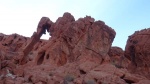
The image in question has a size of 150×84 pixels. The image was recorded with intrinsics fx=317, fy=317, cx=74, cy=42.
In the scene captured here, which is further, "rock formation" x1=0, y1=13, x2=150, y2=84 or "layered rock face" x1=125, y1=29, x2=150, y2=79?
"layered rock face" x1=125, y1=29, x2=150, y2=79

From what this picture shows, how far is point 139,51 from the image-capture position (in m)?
37.6

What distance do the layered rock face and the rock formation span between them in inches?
39.5

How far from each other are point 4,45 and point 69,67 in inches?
1504

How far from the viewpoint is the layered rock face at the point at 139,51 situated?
37000 millimetres

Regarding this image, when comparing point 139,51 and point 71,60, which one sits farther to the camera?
point 71,60

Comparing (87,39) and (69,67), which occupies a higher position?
(87,39)

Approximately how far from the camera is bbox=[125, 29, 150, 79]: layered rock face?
3700cm

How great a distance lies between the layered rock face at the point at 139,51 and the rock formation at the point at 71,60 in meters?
1.00

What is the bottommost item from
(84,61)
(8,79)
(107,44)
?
(8,79)

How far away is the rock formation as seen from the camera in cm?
3238

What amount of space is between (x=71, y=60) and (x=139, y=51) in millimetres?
8338

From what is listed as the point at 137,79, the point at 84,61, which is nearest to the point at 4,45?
the point at 84,61

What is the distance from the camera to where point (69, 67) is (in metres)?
35.8

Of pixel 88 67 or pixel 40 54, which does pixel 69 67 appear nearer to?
pixel 88 67
